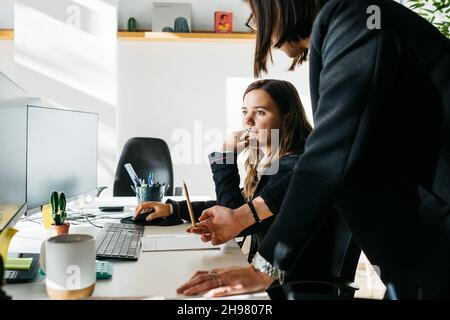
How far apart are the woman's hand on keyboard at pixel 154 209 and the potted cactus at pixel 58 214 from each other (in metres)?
0.33

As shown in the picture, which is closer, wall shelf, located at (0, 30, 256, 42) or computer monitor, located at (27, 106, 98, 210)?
computer monitor, located at (27, 106, 98, 210)

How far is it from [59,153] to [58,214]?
38 centimetres

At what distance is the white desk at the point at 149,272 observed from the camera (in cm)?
77

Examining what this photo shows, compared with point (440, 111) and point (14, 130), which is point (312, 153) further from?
point (14, 130)

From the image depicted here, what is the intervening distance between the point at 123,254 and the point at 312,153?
0.55 meters

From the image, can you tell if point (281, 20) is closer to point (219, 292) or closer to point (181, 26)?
point (219, 292)

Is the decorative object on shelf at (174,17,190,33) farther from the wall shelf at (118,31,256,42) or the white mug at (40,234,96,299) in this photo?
the white mug at (40,234,96,299)

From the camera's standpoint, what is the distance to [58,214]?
109 centimetres

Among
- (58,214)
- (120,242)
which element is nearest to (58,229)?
(58,214)

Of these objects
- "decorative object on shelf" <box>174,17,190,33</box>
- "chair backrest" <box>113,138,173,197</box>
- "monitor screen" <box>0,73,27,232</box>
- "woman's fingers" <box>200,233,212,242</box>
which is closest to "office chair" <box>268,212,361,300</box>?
"woman's fingers" <box>200,233,212,242</box>

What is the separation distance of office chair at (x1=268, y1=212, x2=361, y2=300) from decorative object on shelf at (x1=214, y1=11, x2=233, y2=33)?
8.49ft

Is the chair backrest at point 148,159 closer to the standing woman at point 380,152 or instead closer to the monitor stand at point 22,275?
the monitor stand at point 22,275

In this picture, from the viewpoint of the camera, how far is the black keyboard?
993 mm
